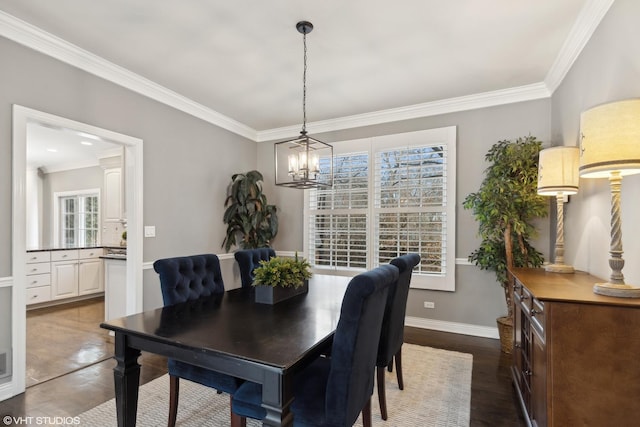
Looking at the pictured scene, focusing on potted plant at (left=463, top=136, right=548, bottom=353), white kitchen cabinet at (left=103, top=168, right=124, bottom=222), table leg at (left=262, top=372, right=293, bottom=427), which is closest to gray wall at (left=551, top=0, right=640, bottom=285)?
potted plant at (left=463, top=136, right=548, bottom=353)

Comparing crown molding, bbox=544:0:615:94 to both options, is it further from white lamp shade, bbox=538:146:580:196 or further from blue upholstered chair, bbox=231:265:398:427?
blue upholstered chair, bbox=231:265:398:427

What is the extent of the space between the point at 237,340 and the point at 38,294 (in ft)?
17.3

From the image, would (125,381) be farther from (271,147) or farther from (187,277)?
(271,147)

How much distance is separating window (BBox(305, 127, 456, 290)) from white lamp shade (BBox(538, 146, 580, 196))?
5.07ft

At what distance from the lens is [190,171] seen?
4.07 metres

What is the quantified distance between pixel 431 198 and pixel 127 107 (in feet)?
11.4

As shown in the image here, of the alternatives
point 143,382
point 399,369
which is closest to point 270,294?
point 399,369

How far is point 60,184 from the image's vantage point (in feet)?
24.3

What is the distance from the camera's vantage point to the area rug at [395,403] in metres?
2.15

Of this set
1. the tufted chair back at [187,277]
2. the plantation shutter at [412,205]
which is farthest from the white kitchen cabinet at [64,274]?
the plantation shutter at [412,205]

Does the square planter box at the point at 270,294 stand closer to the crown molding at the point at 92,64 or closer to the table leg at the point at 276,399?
the table leg at the point at 276,399

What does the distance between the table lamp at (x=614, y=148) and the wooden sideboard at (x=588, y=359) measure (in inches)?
6.1

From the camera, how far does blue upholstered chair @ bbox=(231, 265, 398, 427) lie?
1.39m

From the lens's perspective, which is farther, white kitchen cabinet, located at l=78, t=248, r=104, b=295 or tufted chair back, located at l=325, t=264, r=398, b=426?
white kitchen cabinet, located at l=78, t=248, r=104, b=295
